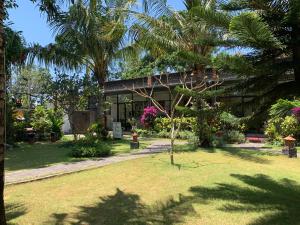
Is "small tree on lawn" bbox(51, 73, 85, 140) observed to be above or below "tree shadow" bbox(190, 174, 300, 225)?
above

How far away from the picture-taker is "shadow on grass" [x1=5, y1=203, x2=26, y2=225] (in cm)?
678

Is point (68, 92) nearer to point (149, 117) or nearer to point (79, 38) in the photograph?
point (79, 38)

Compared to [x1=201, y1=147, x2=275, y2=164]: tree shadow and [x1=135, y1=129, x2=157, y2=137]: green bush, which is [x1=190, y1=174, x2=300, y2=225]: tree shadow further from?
[x1=135, y1=129, x2=157, y2=137]: green bush

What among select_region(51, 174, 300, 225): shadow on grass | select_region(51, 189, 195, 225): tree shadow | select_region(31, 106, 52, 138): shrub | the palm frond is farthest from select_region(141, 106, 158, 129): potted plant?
the palm frond

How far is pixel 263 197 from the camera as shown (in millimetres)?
8109

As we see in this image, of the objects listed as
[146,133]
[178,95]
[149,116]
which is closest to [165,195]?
[178,95]

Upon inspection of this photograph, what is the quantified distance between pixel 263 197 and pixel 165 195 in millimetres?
1850

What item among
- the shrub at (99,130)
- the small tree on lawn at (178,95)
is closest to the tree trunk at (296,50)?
the small tree on lawn at (178,95)

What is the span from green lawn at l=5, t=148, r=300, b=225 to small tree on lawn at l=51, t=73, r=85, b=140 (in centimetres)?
751

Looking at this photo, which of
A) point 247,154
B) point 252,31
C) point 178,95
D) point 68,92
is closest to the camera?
point 252,31

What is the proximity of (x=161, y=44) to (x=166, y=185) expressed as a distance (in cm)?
699

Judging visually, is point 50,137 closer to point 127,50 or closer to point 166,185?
point 127,50

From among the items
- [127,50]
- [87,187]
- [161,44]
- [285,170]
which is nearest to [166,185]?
[87,187]

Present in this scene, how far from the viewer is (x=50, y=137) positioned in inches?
856
